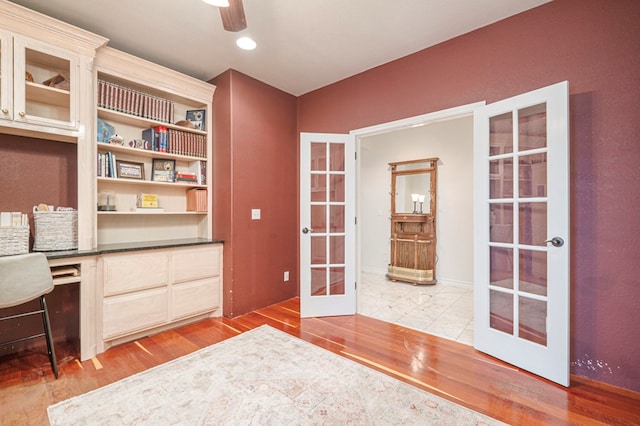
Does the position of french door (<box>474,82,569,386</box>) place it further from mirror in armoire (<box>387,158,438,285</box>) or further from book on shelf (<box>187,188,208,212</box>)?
book on shelf (<box>187,188,208,212</box>)

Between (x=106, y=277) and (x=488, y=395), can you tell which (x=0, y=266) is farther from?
(x=488, y=395)

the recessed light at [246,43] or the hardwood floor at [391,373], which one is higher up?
the recessed light at [246,43]

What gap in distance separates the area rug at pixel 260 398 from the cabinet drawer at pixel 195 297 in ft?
2.16

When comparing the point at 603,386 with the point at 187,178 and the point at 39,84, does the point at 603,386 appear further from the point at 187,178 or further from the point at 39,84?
the point at 39,84

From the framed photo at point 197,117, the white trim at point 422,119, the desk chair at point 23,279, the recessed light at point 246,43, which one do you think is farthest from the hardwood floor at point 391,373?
the recessed light at point 246,43

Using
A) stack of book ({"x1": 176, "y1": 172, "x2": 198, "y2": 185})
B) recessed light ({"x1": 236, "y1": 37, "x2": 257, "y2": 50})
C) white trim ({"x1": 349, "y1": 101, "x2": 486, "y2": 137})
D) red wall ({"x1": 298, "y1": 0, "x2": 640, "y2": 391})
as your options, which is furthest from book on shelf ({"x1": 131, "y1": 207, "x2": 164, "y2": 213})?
red wall ({"x1": 298, "y1": 0, "x2": 640, "y2": 391})

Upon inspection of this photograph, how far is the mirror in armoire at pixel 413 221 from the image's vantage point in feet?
14.7

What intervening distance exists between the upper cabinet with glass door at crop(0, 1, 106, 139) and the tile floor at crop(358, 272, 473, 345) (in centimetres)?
323

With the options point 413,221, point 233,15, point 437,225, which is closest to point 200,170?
point 233,15

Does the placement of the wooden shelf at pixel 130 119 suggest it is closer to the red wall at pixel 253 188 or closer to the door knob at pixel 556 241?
the red wall at pixel 253 188

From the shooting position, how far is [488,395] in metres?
1.80

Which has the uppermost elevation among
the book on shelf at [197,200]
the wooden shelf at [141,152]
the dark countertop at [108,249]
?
the wooden shelf at [141,152]

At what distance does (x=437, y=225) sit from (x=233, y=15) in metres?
4.08

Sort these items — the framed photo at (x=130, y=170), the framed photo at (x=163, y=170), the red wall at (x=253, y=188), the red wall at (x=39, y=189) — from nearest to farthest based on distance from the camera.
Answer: the red wall at (x=39, y=189)
the framed photo at (x=130, y=170)
the framed photo at (x=163, y=170)
the red wall at (x=253, y=188)
